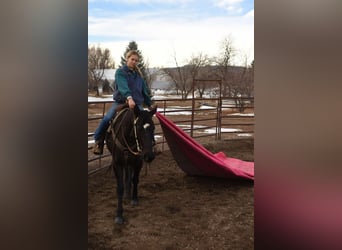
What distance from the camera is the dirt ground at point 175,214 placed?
152 cm

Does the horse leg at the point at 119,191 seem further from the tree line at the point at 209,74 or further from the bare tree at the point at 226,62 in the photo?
the bare tree at the point at 226,62

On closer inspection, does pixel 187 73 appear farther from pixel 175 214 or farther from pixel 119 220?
pixel 119 220

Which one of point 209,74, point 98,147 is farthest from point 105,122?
point 209,74

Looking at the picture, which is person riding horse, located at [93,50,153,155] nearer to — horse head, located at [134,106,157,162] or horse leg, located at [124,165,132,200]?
horse head, located at [134,106,157,162]

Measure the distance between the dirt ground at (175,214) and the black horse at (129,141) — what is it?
135mm

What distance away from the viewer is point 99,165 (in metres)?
2.75

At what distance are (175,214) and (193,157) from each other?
0.58m
